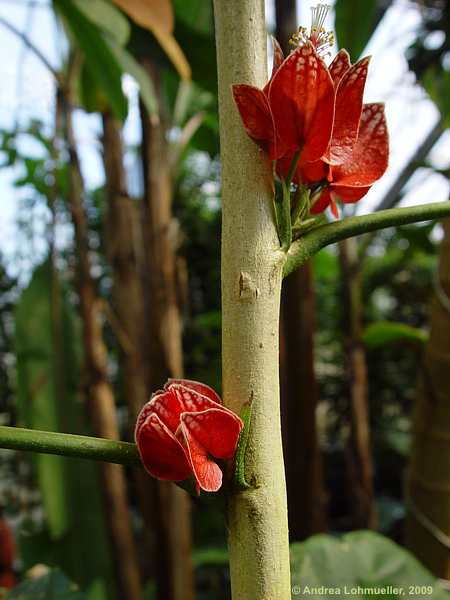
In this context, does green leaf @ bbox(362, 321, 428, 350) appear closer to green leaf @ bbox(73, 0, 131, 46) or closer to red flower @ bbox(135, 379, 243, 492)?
green leaf @ bbox(73, 0, 131, 46)

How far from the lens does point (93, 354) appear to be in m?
0.90

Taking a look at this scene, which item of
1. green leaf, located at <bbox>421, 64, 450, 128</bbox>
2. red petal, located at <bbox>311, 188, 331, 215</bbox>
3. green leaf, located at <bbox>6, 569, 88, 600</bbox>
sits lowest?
green leaf, located at <bbox>6, 569, 88, 600</bbox>

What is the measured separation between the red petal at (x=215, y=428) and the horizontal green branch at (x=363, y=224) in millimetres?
71

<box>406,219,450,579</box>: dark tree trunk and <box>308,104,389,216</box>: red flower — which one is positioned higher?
<box>308,104,389,216</box>: red flower

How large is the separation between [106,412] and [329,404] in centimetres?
153

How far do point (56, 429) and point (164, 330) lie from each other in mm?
257

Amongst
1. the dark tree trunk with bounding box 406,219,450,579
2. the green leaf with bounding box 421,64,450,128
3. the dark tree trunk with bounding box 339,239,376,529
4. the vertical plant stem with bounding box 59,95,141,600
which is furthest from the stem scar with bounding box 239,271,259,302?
the green leaf with bounding box 421,64,450,128

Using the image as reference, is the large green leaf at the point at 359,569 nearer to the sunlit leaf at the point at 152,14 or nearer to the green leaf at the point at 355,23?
the sunlit leaf at the point at 152,14

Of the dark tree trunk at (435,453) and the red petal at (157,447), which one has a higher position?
the red petal at (157,447)

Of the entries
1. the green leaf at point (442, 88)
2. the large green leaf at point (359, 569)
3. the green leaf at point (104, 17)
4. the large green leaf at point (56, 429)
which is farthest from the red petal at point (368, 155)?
the green leaf at point (442, 88)

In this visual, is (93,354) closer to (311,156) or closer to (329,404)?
(311,156)

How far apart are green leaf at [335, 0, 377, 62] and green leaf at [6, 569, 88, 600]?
38.5 inches

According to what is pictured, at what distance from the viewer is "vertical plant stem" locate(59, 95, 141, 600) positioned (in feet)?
2.97

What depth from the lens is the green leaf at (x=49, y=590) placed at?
579 millimetres
